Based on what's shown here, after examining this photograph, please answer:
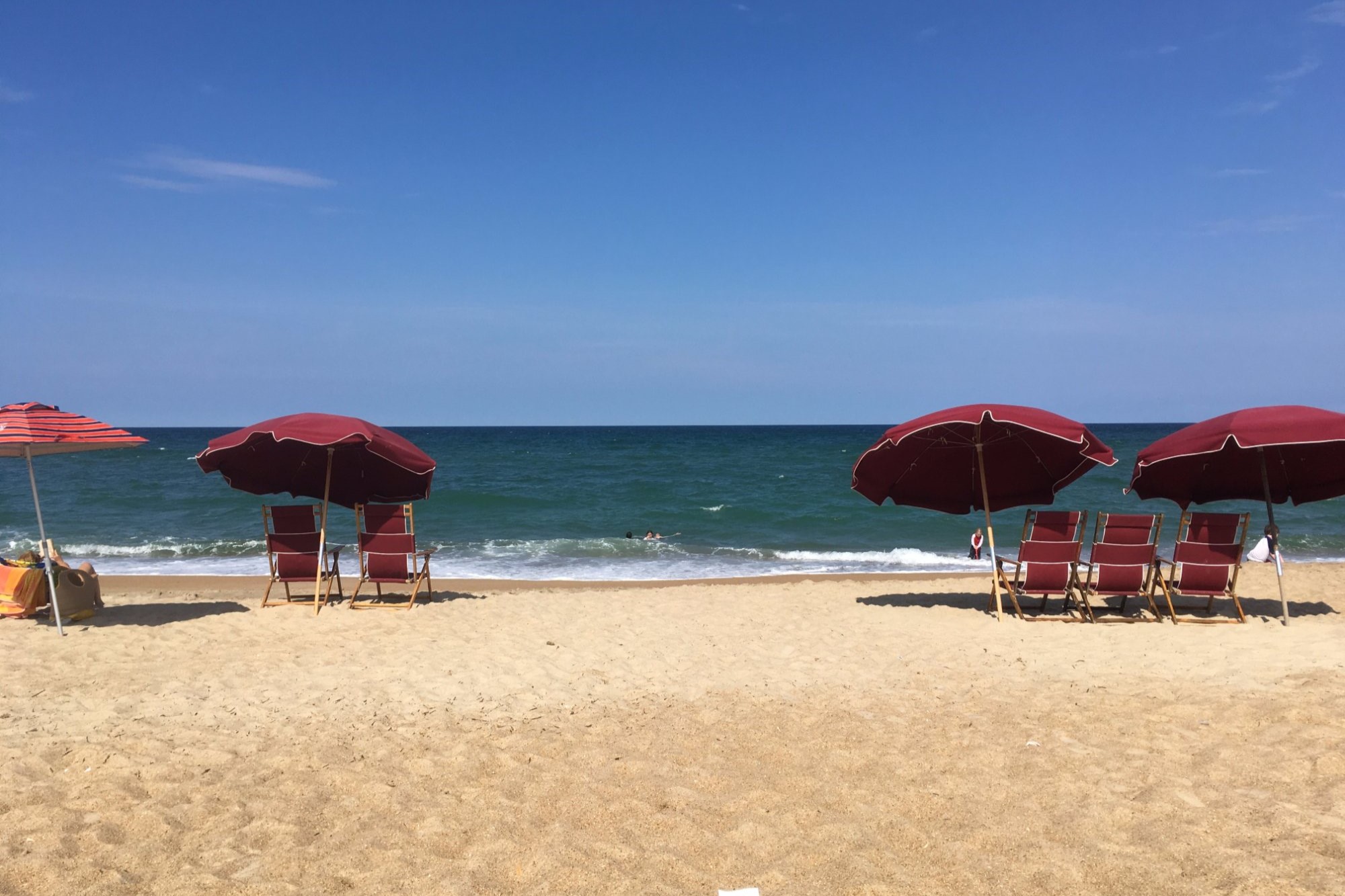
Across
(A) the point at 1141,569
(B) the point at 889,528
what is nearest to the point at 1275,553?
(A) the point at 1141,569

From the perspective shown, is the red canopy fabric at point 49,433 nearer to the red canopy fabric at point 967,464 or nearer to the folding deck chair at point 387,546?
the folding deck chair at point 387,546

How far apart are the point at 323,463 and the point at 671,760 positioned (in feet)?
22.7

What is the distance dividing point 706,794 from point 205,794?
2324 millimetres

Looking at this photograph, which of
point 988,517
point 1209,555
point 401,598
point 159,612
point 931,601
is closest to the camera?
point 1209,555

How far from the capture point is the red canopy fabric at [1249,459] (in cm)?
715

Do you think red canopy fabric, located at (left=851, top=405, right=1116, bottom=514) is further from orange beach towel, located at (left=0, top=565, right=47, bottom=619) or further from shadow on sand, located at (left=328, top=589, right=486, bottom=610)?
orange beach towel, located at (left=0, top=565, right=47, bottom=619)

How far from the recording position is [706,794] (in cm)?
406

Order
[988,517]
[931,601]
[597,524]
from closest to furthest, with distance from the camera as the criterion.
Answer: [988,517] < [931,601] < [597,524]

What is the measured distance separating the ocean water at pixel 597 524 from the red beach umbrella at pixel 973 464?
620cm

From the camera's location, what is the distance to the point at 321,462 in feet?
32.6

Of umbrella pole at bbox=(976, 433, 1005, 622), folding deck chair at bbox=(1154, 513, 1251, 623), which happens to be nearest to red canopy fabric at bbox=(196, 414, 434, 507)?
umbrella pole at bbox=(976, 433, 1005, 622)

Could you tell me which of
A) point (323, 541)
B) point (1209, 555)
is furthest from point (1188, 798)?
point (323, 541)

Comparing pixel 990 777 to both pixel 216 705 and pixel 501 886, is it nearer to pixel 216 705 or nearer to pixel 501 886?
pixel 501 886

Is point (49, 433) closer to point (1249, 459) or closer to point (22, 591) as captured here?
point (22, 591)
